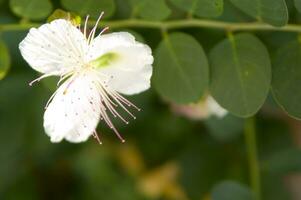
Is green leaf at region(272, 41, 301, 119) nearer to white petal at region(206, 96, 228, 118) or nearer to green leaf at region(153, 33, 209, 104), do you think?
green leaf at region(153, 33, 209, 104)

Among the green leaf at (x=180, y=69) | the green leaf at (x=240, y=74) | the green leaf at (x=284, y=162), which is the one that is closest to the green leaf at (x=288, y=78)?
the green leaf at (x=240, y=74)

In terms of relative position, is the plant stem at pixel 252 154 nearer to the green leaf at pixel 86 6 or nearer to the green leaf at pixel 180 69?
the green leaf at pixel 180 69

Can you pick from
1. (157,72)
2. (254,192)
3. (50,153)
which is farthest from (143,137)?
(157,72)

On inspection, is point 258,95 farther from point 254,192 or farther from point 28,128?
point 28,128

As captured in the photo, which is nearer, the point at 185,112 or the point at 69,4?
the point at 69,4

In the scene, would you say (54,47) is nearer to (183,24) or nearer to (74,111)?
(74,111)

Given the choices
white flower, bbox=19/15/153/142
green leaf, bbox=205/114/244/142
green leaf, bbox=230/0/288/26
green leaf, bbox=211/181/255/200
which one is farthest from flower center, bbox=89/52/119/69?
green leaf, bbox=205/114/244/142
